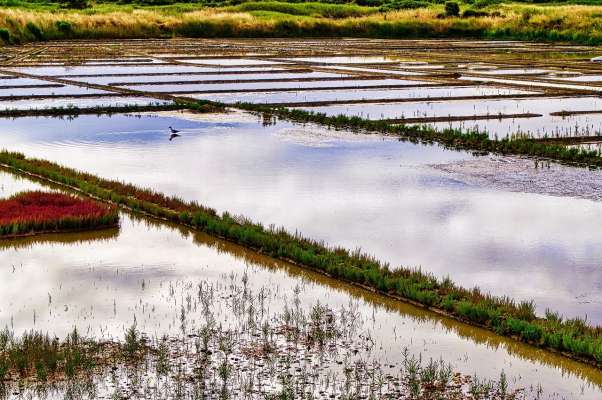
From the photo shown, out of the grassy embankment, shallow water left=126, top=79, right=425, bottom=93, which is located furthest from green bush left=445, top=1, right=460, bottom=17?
shallow water left=126, top=79, right=425, bottom=93

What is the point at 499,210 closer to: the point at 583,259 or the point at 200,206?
the point at 583,259

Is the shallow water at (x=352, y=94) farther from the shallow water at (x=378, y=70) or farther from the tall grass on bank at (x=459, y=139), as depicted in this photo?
the shallow water at (x=378, y=70)

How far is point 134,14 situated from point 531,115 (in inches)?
971

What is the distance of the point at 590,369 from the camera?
15.2 feet

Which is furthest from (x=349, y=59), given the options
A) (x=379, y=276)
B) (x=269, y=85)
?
(x=379, y=276)

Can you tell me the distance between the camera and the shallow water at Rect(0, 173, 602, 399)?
4.75m

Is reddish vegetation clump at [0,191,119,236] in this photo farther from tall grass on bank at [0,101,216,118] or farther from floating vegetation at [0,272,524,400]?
tall grass on bank at [0,101,216,118]

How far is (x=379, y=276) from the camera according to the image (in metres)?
5.89

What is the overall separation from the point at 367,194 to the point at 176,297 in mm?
3205

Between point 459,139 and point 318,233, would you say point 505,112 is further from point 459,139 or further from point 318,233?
point 318,233

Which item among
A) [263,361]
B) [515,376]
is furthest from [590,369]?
[263,361]

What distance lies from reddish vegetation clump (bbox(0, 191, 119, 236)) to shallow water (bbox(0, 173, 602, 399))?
15cm

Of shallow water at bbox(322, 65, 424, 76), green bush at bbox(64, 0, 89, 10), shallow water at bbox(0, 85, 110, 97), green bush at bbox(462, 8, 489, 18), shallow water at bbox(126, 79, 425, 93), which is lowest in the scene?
Answer: shallow water at bbox(322, 65, 424, 76)

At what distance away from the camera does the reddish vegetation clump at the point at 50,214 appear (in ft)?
24.2
